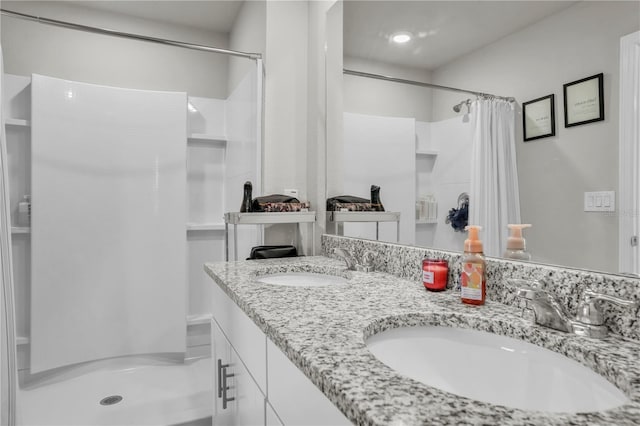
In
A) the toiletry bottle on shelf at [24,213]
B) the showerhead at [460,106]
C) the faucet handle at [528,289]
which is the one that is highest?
the showerhead at [460,106]

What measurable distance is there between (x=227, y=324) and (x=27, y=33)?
8.05ft

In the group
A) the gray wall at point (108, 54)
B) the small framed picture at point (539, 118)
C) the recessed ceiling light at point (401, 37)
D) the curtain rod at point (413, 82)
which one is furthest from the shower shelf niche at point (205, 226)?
the small framed picture at point (539, 118)

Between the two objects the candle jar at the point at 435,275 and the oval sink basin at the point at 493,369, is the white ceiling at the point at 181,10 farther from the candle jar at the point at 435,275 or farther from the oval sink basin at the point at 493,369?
the oval sink basin at the point at 493,369

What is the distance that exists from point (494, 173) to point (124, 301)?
89.6 inches

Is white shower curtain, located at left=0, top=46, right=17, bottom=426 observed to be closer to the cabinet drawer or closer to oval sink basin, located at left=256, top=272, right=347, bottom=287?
the cabinet drawer

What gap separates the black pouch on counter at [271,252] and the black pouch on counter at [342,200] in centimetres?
27

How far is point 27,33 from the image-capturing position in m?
2.41

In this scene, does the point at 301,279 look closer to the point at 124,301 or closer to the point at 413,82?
the point at 413,82

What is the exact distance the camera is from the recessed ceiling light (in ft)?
4.35

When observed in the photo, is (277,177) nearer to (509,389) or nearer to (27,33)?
(509,389)

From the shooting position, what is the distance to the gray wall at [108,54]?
2.41 m

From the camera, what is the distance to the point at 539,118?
2.84ft

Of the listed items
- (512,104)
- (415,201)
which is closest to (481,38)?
(512,104)

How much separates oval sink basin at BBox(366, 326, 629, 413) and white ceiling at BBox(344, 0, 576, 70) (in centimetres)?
72
